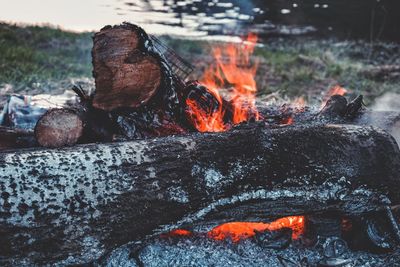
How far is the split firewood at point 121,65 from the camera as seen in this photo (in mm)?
2527

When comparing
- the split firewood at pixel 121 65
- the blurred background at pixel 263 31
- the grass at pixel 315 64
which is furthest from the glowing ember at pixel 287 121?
the blurred background at pixel 263 31

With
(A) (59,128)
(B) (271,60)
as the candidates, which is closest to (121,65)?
(A) (59,128)

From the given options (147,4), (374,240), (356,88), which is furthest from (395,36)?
(374,240)

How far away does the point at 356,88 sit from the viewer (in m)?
8.18

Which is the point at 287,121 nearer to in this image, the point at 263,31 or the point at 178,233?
the point at 178,233

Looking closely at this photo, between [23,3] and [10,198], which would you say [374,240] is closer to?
[10,198]

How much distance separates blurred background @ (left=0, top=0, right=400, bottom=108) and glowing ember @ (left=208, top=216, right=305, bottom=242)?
5591 millimetres

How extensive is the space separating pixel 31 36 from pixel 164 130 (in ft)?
27.6

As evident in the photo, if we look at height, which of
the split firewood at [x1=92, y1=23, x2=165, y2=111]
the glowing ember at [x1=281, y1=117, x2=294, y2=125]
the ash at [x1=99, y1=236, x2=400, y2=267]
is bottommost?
the ash at [x1=99, y1=236, x2=400, y2=267]

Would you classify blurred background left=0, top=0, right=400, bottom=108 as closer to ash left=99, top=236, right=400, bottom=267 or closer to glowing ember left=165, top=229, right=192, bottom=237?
ash left=99, top=236, right=400, bottom=267

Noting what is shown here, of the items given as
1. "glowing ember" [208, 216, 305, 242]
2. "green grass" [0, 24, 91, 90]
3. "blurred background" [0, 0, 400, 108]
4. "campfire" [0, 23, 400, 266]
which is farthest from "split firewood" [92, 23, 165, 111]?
"blurred background" [0, 0, 400, 108]

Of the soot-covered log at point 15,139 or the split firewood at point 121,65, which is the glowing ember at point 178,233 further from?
the soot-covered log at point 15,139

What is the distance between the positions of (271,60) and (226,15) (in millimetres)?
2710

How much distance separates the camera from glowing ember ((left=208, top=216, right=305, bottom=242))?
251 cm
